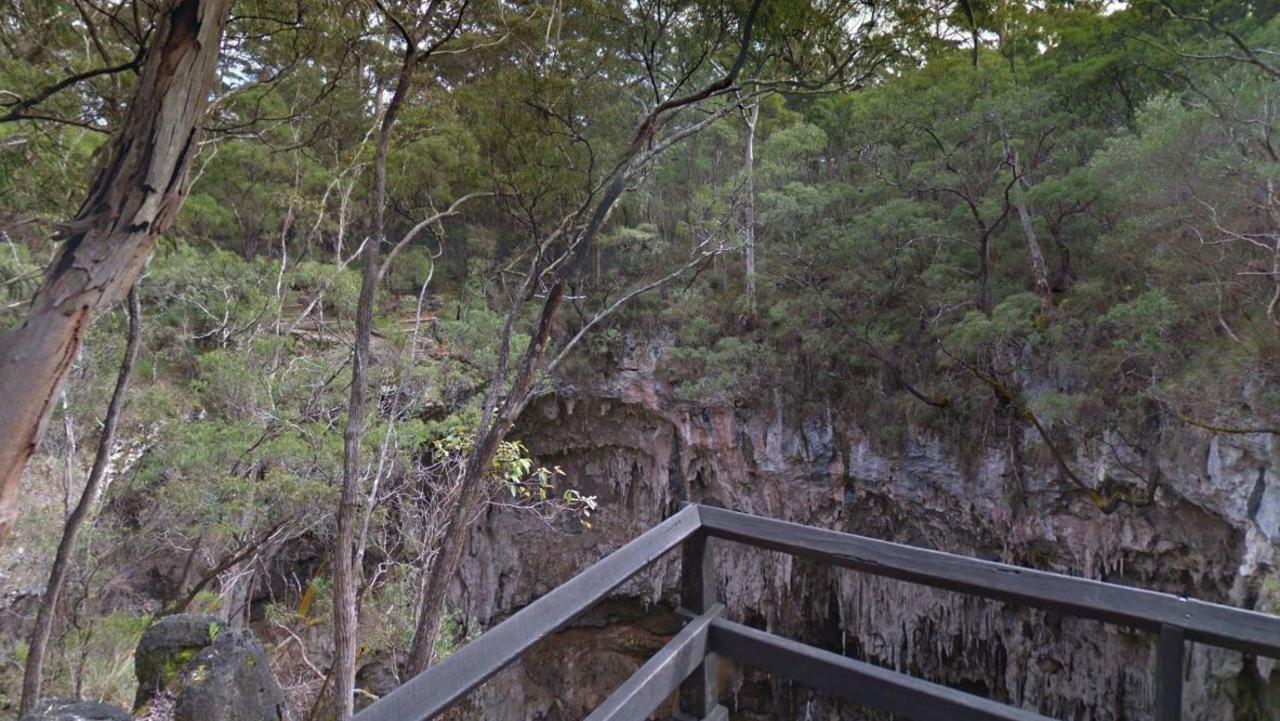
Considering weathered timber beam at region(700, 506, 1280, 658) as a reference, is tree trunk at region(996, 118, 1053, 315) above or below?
above

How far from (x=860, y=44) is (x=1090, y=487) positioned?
4.94 m

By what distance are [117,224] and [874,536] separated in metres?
8.15

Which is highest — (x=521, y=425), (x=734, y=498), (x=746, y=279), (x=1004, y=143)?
(x=1004, y=143)

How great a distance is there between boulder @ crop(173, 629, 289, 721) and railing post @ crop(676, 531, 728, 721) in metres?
3.33

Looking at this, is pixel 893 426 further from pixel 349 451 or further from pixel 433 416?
pixel 349 451

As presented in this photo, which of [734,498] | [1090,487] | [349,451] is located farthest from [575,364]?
[1090,487]

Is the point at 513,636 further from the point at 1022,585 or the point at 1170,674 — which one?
the point at 1170,674

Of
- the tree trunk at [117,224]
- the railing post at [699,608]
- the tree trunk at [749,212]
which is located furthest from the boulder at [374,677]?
the railing post at [699,608]

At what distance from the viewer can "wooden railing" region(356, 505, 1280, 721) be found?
71 centimetres

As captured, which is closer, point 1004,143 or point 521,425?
point 1004,143

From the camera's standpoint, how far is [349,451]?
3223 mm

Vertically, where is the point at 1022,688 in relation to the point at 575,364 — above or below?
below

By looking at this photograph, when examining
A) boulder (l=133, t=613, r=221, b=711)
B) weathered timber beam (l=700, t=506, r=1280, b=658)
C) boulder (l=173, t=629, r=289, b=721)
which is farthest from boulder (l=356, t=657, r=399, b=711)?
weathered timber beam (l=700, t=506, r=1280, b=658)

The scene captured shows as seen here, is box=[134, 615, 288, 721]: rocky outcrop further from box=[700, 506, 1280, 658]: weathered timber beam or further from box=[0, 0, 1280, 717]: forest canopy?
box=[700, 506, 1280, 658]: weathered timber beam
